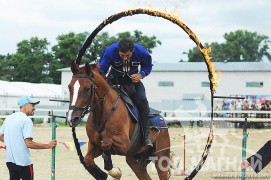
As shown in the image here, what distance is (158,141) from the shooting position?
10078 millimetres

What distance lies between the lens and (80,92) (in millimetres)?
7992

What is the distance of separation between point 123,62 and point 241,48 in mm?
106223

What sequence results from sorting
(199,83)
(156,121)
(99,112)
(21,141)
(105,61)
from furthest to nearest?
(199,83), (156,121), (105,61), (99,112), (21,141)

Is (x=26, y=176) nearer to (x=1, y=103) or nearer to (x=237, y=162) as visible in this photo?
(x=237, y=162)

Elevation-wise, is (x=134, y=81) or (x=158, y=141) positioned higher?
(x=134, y=81)

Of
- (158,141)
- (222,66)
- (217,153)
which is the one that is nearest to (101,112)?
(158,141)

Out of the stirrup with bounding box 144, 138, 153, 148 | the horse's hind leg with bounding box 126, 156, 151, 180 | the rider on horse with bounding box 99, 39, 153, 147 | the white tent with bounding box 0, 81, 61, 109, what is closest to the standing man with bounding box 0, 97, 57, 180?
the rider on horse with bounding box 99, 39, 153, 147

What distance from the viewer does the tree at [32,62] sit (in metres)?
78.8

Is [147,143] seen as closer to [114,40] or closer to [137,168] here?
[137,168]

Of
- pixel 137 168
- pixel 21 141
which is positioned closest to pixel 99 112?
pixel 21 141

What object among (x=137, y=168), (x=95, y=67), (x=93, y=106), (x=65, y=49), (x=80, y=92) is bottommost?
(x=137, y=168)

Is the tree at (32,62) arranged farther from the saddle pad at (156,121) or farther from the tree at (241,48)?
the saddle pad at (156,121)

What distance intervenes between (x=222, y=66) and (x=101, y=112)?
53677 millimetres

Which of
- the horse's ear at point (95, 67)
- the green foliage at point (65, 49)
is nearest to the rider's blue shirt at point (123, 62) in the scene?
the horse's ear at point (95, 67)
